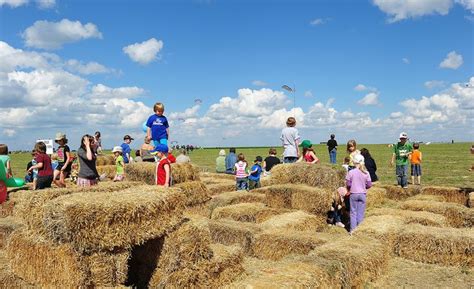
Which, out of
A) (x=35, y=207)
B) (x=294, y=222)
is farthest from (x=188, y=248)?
(x=294, y=222)

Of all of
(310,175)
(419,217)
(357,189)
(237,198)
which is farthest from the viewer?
(237,198)

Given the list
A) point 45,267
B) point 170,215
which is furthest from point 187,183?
point 45,267

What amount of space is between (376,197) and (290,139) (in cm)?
374

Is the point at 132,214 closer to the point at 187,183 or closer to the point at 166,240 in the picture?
the point at 166,240

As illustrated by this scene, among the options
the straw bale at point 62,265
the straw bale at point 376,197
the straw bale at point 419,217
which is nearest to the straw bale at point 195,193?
the straw bale at point 419,217

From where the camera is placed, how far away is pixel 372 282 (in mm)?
6922

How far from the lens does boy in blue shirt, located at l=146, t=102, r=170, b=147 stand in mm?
10430

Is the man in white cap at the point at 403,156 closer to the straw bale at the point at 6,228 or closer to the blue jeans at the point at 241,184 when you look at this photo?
the blue jeans at the point at 241,184

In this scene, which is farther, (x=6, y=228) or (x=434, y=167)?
(x=434, y=167)

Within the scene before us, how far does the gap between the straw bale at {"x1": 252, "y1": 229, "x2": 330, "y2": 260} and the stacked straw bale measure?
2.56 m

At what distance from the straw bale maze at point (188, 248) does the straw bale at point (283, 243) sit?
2 centimetres

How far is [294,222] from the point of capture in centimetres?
952

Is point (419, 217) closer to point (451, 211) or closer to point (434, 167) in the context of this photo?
point (451, 211)

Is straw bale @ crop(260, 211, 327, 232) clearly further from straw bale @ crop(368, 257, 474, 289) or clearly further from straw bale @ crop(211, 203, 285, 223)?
straw bale @ crop(368, 257, 474, 289)
